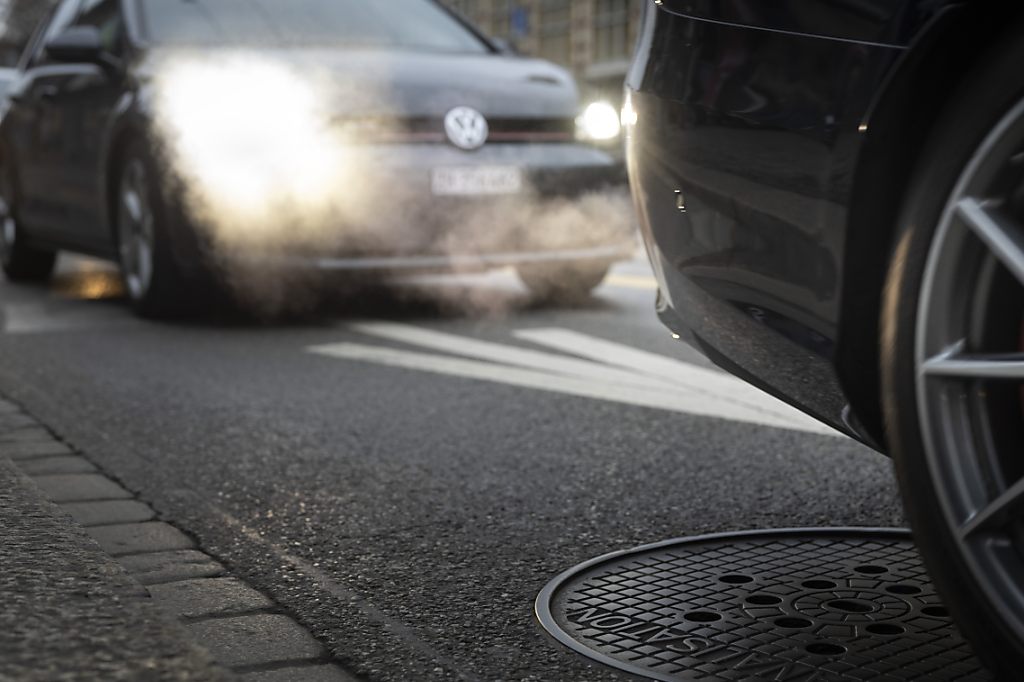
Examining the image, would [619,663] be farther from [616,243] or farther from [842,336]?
[616,243]

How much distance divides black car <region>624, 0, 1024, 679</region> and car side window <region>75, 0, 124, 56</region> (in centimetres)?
517

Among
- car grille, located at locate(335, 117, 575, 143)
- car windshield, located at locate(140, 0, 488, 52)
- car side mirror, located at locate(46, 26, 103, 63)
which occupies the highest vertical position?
car windshield, located at locate(140, 0, 488, 52)

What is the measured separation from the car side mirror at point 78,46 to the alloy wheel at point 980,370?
5.75 metres

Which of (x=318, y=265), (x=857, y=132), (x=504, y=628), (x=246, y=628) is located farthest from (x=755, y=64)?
(x=318, y=265)

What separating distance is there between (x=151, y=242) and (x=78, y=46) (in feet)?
3.70

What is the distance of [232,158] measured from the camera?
6.21m

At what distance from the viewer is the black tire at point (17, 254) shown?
29.6 ft

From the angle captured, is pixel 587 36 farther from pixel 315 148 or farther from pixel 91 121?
pixel 315 148

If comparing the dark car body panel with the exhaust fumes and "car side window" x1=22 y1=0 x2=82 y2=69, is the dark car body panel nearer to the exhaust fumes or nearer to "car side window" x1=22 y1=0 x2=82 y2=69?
the exhaust fumes

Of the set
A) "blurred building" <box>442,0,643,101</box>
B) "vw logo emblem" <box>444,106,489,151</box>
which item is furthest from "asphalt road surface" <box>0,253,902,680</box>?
"blurred building" <box>442,0,643,101</box>

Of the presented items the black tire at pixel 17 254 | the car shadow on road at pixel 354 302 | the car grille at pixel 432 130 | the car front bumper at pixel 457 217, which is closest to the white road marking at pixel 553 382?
the car front bumper at pixel 457 217

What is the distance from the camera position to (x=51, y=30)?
8.59m

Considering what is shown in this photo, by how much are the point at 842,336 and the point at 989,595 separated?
A: 42cm

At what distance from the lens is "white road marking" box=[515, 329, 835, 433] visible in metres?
4.57
